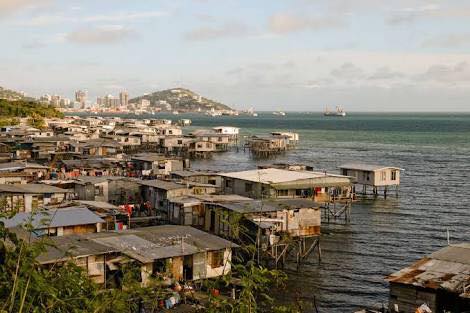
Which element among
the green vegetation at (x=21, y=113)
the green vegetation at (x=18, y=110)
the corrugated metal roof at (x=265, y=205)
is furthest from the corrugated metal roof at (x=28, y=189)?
the green vegetation at (x=18, y=110)

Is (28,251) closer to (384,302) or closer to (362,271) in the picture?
(384,302)

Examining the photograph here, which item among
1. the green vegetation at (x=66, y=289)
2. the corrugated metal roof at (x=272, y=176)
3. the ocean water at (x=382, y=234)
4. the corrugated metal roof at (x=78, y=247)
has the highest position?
the green vegetation at (x=66, y=289)

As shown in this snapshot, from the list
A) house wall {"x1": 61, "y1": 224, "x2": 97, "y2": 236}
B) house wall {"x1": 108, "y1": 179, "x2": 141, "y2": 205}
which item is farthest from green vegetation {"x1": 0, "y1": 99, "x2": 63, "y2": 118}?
house wall {"x1": 61, "y1": 224, "x2": 97, "y2": 236}

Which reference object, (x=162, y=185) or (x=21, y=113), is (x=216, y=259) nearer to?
(x=162, y=185)

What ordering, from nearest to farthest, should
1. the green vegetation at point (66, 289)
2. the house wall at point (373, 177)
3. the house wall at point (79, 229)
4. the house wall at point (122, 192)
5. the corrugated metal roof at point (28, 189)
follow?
the green vegetation at point (66, 289) → the house wall at point (79, 229) → the corrugated metal roof at point (28, 189) → the house wall at point (122, 192) → the house wall at point (373, 177)

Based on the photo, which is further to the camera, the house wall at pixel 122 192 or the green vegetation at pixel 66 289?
the house wall at pixel 122 192

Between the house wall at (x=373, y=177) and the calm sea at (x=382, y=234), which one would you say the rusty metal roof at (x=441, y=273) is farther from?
the house wall at (x=373, y=177)

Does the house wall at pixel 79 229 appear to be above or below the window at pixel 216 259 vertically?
above

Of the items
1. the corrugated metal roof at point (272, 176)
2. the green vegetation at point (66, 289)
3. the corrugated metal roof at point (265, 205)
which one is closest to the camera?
the green vegetation at point (66, 289)

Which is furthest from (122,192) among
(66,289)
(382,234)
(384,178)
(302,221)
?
(66,289)
